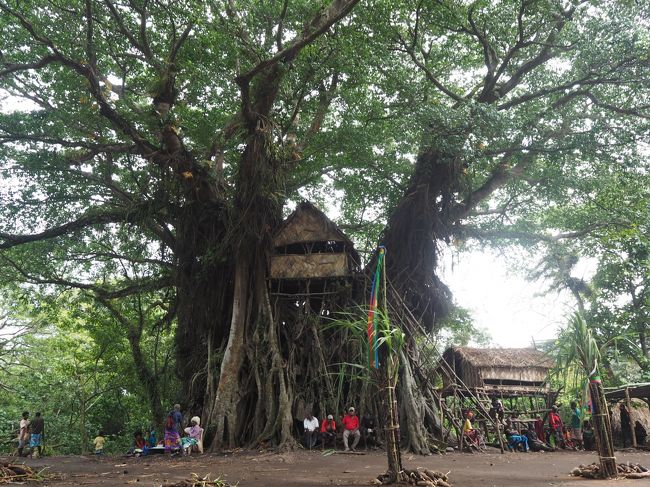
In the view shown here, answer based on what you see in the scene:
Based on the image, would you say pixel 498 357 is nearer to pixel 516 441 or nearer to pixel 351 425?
pixel 516 441

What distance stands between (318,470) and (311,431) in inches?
121

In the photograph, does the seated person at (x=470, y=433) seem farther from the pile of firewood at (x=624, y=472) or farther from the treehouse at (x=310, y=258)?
the pile of firewood at (x=624, y=472)

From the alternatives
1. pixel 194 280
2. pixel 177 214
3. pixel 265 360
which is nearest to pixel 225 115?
pixel 177 214

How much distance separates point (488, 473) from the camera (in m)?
6.18

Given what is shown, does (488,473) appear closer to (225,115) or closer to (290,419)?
(290,419)

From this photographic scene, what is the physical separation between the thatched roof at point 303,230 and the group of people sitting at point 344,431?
3498mm

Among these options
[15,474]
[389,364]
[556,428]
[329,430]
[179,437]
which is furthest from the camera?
[556,428]

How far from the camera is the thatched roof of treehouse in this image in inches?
424

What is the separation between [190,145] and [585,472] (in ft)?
35.2

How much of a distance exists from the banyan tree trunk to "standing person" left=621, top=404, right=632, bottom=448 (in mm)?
7516

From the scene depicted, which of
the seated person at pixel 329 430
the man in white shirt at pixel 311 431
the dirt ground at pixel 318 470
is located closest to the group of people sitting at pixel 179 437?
the dirt ground at pixel 318 470

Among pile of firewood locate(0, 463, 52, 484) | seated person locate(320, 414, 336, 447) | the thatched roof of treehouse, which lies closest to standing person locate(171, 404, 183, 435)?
seated person locate(320, 414, 336, 447)

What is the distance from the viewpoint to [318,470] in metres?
6.42

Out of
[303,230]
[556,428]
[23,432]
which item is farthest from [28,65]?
[556,428]
